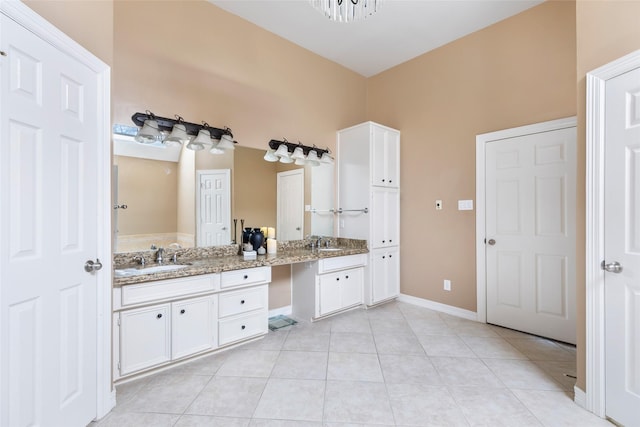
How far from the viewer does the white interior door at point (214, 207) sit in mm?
2816

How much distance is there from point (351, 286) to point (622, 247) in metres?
2.43

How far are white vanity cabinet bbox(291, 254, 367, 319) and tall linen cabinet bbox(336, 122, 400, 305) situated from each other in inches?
7.1

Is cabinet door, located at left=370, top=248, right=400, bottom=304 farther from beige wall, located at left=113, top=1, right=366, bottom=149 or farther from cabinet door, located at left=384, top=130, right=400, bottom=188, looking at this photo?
beige wall, located at left=113, top=1, right=366, bottom=149

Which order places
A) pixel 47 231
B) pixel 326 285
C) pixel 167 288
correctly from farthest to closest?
pixel 326 285 < pixel 167 288 < pixel 47 231

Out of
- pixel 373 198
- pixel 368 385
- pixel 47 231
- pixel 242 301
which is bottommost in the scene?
pixel 368 385

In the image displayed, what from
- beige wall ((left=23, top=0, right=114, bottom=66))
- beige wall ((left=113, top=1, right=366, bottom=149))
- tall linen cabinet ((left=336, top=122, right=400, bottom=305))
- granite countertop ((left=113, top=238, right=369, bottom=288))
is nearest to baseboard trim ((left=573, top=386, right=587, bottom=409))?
tall linen cabinet ((left=336, top=122, right=400, bottom=305))

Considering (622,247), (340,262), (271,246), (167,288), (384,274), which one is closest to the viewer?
(622,247)

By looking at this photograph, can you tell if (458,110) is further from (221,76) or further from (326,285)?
(221,76)

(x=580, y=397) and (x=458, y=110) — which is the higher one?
(x=458, y=110)

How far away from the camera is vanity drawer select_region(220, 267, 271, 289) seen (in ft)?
8.15

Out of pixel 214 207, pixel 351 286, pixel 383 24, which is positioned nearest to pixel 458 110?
pixel 383 24

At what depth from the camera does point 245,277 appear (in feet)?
8.58

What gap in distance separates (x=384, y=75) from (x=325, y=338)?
3639 millimetres

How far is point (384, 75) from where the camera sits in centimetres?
425
